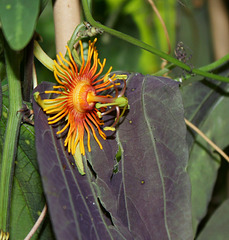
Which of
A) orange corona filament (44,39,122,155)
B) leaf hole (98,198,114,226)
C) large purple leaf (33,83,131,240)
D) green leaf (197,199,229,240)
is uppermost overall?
orange corona filament (44,39,122,155)

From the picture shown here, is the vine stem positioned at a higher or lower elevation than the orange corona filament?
higher

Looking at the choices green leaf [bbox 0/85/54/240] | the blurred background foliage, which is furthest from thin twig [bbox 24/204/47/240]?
the blurred background foliage

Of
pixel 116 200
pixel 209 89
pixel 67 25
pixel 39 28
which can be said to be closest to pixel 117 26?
pixel 39 28

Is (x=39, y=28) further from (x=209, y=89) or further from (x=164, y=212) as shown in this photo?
(x=164, y=212)

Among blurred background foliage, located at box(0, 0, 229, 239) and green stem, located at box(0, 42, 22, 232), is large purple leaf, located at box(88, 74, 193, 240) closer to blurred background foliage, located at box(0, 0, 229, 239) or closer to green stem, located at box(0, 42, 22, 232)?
green stem, located at box(0, 42, 22, 232)

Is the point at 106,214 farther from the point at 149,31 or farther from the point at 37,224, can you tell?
the point at 149,31

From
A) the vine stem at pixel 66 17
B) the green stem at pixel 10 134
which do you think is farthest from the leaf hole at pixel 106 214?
the vine stem at pixel 66 17
